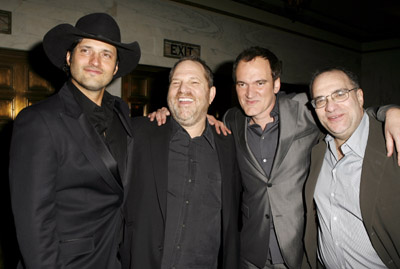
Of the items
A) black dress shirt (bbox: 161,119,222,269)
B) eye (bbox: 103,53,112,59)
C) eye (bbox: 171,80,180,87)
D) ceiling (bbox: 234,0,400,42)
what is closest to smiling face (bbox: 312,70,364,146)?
black dress shirt (bbox: 161,119,222,269)

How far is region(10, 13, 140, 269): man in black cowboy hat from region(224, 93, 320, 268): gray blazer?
921mm

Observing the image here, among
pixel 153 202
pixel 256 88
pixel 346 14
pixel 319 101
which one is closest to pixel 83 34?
pixel 153 202

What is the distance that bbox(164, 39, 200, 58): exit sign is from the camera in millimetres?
4609

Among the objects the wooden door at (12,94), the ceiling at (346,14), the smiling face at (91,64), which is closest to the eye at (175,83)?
the smiling face at (91,64)

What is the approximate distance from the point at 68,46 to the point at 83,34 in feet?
0.90

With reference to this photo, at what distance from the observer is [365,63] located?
28.7 feet

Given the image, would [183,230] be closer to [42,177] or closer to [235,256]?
[235,256]

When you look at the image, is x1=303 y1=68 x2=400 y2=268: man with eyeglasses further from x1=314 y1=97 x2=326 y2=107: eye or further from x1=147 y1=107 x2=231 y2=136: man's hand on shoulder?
x1=147 y1=107 x2=231 y2=136: man's hand on shoulder

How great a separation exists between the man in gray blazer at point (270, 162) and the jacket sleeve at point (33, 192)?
1.30 meters

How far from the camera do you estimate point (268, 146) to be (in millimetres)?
1979

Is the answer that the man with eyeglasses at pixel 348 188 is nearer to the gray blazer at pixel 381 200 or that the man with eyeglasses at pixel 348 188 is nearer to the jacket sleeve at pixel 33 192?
the gray blazer at pixel 381 200

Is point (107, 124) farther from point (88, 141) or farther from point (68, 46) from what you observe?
point (68, 46)

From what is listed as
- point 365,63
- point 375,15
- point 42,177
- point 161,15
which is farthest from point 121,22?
point 365,63

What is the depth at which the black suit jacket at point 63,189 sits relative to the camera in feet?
4.25
